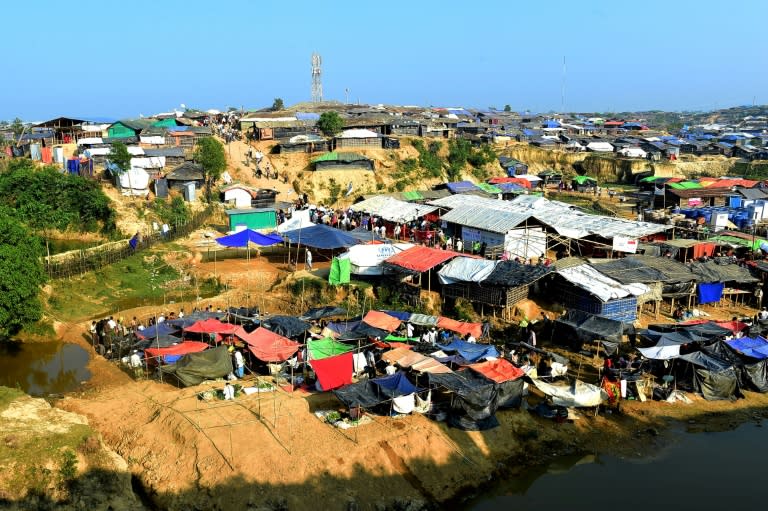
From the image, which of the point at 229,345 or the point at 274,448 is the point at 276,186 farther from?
the point at 274,448

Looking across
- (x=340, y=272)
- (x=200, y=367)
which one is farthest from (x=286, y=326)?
(x=340, y=272)

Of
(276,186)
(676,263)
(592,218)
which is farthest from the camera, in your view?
(276,186)

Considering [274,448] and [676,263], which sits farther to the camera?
[676,263]

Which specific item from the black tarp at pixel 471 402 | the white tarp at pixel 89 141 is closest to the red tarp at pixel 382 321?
the black tarp at pixel 471 402

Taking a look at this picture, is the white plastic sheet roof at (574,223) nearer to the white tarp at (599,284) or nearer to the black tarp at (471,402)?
the white tarp at (599,284)

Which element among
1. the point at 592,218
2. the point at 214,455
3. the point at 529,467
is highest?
the point at 592,218

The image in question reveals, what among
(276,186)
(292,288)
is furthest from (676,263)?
(276,186)

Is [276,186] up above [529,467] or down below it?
above

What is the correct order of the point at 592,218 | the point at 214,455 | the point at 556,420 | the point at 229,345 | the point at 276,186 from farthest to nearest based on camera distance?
1. the point at 276,186
2. the point at 592,218
3. the point at 229,345
4. the point at 556,420
5. the point at 214,455

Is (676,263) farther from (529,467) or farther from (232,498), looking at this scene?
(232,498)
